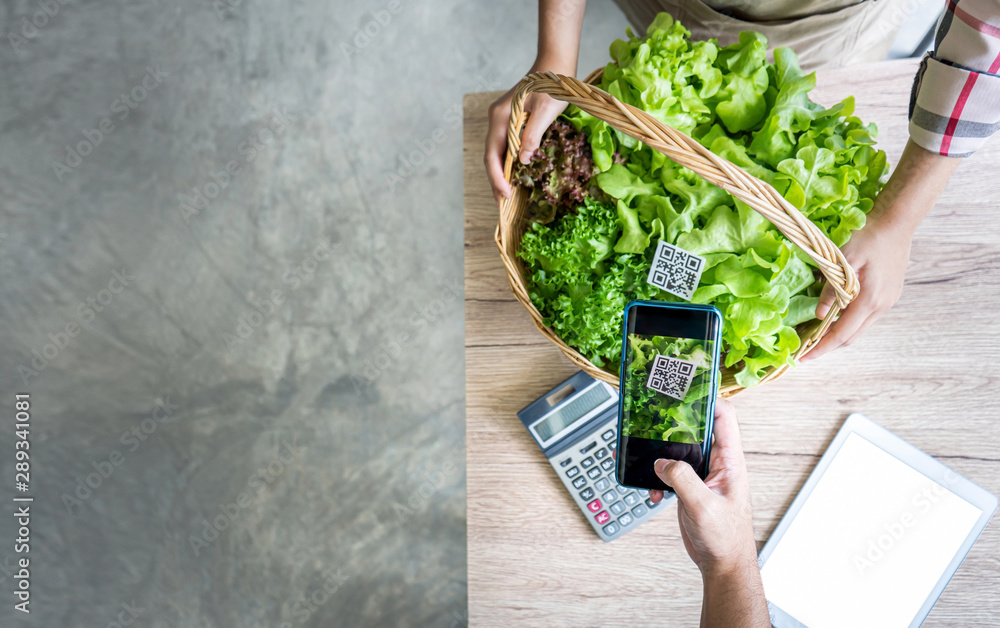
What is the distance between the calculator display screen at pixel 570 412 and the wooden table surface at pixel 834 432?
4cm

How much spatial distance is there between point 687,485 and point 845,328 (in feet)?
1.15

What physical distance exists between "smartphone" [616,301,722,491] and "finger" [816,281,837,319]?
166mm

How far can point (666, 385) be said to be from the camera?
0.78 metres

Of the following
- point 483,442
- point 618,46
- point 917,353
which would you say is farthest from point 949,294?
point 483,442

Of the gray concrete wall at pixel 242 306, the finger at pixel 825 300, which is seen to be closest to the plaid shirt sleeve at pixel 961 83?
the finger at pixel 825 300

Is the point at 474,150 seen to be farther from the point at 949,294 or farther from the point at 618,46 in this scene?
the point at 949,294

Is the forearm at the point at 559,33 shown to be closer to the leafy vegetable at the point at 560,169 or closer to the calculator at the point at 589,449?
the leafy vegetable at the point at 560,169

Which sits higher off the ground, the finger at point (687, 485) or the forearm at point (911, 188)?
the forearm at point (911, 188)

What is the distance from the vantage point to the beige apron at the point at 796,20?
0.96 metres

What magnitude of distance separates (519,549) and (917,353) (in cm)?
77

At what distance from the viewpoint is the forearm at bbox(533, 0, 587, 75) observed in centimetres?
88

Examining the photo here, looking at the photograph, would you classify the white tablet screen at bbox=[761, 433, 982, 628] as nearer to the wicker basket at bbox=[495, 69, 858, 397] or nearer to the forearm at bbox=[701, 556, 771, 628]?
the forearm at bbox=[701, 556, 771, 628]

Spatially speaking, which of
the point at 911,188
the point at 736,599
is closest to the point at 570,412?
the point at 736,599

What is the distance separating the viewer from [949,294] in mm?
917
